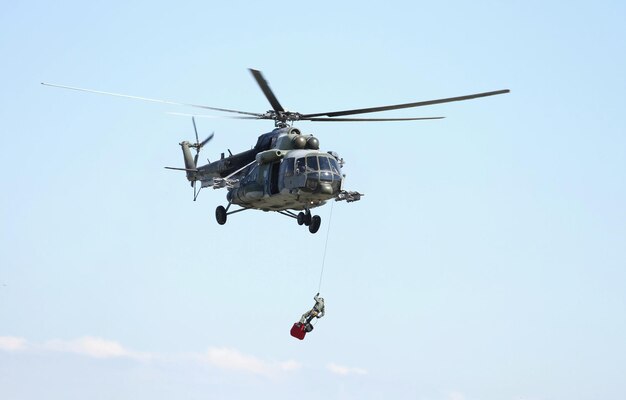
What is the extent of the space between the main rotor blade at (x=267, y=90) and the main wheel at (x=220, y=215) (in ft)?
18.0

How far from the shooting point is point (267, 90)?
4878 cm

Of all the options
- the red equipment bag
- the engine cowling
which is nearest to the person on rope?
the red equipment bag

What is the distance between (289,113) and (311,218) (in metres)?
4.77

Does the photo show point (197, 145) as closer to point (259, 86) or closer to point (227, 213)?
point (227, 213)

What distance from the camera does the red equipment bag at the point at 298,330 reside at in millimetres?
47344

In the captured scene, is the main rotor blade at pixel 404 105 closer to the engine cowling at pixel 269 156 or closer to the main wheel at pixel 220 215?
the engine cowling at pixel 269 156

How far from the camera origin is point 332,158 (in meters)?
48.9

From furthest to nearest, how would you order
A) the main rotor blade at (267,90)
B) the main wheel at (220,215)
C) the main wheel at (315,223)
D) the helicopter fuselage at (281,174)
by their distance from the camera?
the main wheel at (220,215)
the main wheel at (315,223)
the helicopter fuselage at (281,174)
the main rotor blade at (267,90)

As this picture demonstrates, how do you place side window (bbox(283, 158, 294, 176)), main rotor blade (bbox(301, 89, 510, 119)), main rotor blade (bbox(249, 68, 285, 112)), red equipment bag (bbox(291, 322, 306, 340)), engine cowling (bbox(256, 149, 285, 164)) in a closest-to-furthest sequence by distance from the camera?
main rotor blade (bbox(301, 89, 510, 119)) < main rotor blade (bbox(249, 68, 285, 112)) < red equipment bag (bbox(291, 322, 306, 340)) < side window (bbox(283, 158, 294, 176)) < engine cowling (bbox(256, 149, 285, 164))

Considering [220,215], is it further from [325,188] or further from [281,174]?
[325,188]

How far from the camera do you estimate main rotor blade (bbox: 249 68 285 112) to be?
46.3 metres

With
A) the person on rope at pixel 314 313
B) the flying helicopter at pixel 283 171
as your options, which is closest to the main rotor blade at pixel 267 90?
the flying helicopter at pixel 283 171

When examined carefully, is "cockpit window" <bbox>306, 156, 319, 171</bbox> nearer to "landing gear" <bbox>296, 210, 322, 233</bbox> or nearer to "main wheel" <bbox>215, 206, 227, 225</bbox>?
"landing gear" <bbox>296, 210, 322, 233</bbox>

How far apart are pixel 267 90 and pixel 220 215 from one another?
729 cm
